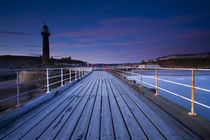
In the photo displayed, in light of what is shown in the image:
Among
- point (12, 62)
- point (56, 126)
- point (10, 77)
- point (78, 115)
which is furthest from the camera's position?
point (12, 62)

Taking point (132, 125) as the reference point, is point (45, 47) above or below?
above

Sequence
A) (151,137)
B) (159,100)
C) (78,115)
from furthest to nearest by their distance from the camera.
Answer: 1. (159,100)
2. (78,115)
3. (151,137)

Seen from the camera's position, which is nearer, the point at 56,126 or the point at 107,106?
the point at 56,126

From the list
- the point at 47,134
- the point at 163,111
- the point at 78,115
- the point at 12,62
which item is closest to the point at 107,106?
the point at 78,115

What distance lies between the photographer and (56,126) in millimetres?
1683

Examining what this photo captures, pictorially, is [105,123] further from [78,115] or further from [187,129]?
[187,129]

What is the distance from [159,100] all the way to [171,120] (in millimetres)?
646

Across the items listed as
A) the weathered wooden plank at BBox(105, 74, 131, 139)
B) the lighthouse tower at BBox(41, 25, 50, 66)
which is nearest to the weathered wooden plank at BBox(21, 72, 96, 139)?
the weathered wooden plank at BBox(105, 74, 131, 139)

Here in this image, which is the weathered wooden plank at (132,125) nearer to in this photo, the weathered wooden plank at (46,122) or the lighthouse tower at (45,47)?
the weathered wooden plank at (46,122)

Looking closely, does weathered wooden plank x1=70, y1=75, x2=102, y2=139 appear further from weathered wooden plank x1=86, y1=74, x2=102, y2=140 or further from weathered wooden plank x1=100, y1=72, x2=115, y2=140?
weathered wooden plank x1=100, y1=72, x2=115, y2=140

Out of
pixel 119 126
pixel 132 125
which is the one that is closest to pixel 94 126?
pixel 119 126

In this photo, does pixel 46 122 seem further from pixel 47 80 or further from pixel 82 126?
pixel 47 80

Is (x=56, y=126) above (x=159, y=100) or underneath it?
underneath

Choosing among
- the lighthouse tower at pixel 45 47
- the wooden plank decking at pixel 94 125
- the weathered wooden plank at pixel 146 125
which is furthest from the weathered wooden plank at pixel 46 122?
the lighthouse tower at pixel 45 47
